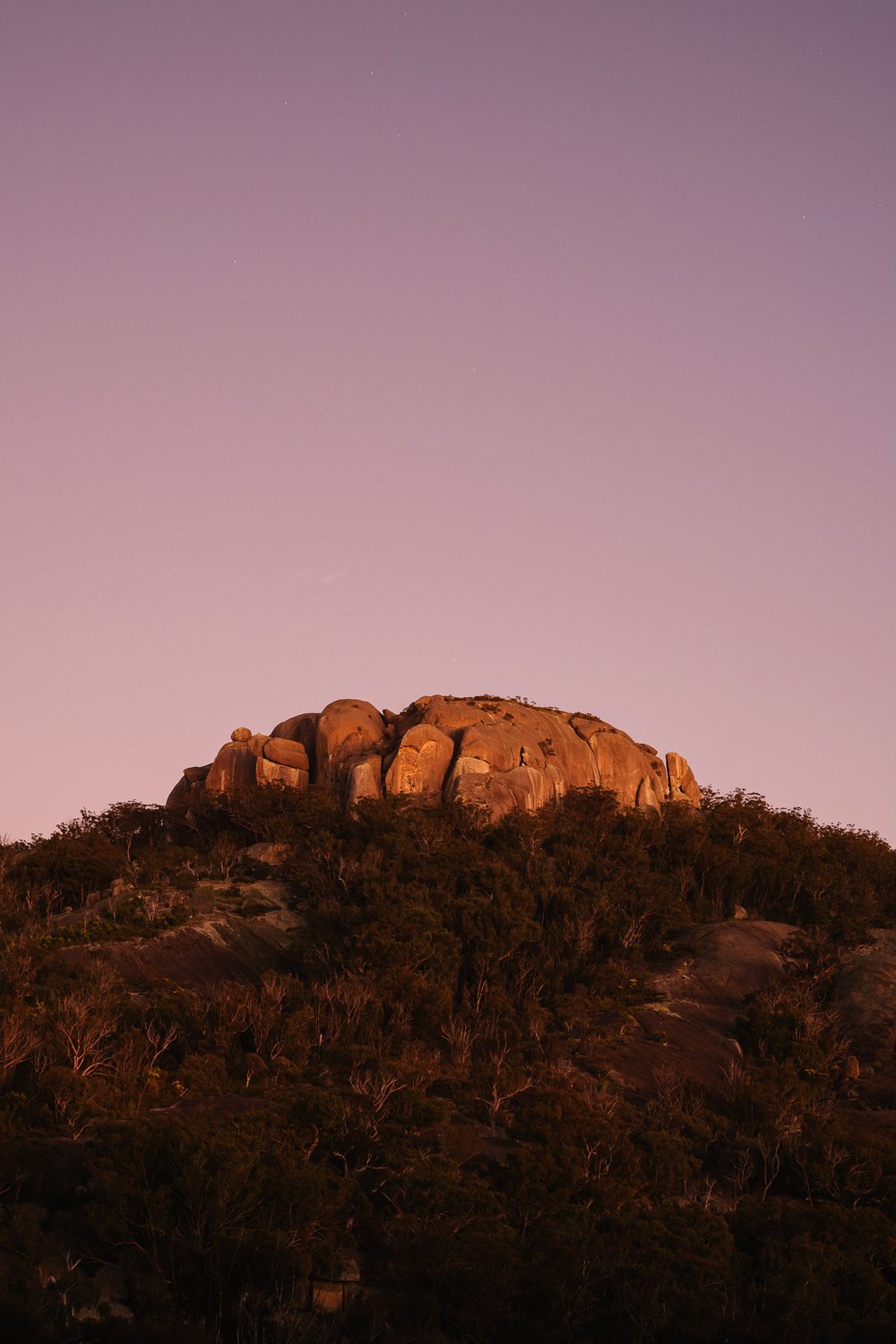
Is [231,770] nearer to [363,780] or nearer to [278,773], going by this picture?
[278,773]

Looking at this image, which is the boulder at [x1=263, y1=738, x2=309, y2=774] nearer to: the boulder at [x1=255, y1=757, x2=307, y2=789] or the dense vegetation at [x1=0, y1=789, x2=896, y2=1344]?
the boulder at [x1=255, y1=757, x2=307, y2=789]

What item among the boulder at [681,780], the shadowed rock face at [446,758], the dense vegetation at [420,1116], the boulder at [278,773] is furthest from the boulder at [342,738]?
the boulder at [681,780]

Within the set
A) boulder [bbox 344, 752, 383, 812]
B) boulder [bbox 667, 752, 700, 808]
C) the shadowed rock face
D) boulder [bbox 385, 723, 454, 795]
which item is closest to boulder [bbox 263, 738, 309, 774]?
the shadowed rock face

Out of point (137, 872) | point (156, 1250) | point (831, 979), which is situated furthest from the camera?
point (137, 872)

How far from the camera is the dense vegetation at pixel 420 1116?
3184 cm

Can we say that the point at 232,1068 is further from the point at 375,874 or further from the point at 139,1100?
the point at 375,874

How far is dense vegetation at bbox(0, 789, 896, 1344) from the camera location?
3184cm

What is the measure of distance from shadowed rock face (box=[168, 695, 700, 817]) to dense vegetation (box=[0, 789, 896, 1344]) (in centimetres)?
460

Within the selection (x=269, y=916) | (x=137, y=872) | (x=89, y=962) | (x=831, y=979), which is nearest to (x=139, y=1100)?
(x=89, y=962)

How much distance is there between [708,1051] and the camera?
5331cm

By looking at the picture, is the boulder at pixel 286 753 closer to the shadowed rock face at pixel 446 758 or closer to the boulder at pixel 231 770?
the shadowed rock face at pixel 446 758

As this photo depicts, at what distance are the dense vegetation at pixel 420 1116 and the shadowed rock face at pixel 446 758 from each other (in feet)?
15.1

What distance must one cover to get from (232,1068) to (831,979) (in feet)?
101

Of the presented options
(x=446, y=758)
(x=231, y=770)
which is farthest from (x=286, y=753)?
(x=446, y=758)
